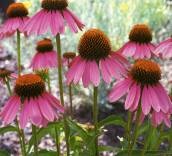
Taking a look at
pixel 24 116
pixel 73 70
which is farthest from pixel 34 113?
pixel 73 70

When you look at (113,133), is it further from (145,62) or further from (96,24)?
(145,62)

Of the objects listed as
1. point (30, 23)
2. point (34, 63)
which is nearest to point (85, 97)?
point (34, 63)

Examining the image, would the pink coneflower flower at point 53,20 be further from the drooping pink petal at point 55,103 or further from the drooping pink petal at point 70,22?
the drooping pink petal at point 55,103

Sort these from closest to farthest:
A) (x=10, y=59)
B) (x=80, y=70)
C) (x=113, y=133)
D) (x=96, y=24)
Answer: (x=80, y=70) → (x=113, y=133) → (x=96, y=24) → (x=10, y=59)

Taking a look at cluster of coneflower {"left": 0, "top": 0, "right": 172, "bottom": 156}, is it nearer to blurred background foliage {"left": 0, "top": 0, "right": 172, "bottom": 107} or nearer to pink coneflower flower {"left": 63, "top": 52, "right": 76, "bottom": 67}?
pink coneflower flower {"left": 63, "top": 52, "right": 76, "bottom": 67}

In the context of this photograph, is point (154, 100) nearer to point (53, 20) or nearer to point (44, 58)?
A: point (53, 20)

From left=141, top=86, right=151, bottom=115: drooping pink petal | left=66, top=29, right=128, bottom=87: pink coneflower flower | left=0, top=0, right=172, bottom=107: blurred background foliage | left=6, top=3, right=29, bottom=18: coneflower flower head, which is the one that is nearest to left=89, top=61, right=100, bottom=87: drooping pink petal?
left=66, top=29, right=128, bottom=87: pink coneflower flower
